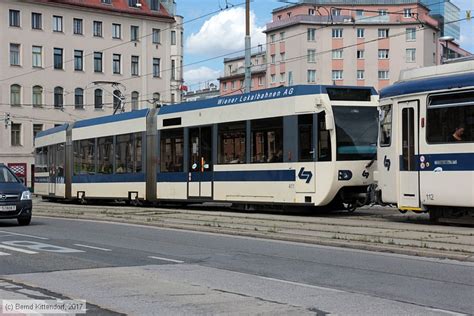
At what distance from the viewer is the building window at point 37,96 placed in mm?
62594

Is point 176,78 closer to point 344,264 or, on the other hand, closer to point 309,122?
point 309,122

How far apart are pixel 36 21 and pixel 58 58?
4.01 metres

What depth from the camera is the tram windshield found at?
55.4 ft

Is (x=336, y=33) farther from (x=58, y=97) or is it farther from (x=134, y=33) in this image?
(x=58, y=97)

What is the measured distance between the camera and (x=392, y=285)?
8.24m

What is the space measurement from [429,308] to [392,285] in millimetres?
1334

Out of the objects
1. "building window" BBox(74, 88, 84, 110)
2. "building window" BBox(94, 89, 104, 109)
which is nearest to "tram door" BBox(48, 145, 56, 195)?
A: "building window" BBox(74, 88, 84, 110)

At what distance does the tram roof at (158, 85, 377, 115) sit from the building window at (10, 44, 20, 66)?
43.1 m

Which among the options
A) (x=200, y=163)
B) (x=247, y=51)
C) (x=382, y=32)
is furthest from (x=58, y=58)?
(x=200, y=163)

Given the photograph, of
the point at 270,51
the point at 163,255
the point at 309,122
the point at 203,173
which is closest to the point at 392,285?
the point at 163,255

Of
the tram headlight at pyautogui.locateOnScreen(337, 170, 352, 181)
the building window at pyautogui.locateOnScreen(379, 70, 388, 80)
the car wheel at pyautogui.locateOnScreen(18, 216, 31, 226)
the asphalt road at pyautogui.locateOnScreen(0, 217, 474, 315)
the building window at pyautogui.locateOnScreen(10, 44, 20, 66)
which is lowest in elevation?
the asphalt road at pyautogui.locateOnScreen(0, 217, 474, 315)

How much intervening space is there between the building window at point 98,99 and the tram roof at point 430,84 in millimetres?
54896

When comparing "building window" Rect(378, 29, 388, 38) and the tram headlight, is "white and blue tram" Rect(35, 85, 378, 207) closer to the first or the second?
the tram headlight

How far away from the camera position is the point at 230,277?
895cm
